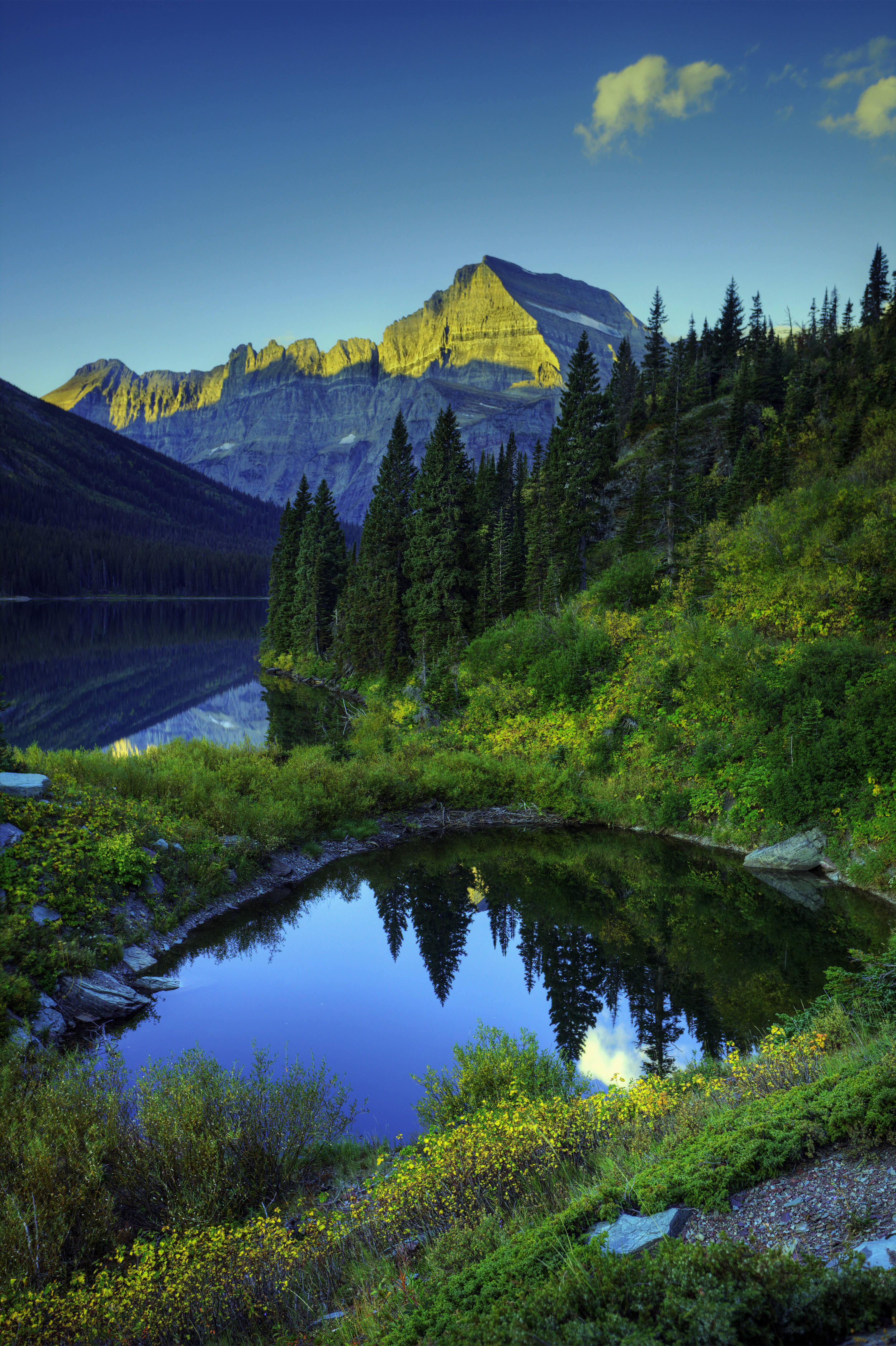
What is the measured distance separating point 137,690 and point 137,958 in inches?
1797

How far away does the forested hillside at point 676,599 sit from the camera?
77.5ft

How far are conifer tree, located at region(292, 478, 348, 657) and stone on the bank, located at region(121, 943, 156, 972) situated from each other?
4997 cm

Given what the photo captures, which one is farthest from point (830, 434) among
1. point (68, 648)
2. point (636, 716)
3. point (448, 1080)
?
point (68, 648)

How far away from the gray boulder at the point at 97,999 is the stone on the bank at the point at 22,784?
16.3 ft

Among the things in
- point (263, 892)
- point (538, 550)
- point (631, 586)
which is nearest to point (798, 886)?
point (263, 892)

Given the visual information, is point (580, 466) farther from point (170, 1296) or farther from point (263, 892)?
point (170, 1296)

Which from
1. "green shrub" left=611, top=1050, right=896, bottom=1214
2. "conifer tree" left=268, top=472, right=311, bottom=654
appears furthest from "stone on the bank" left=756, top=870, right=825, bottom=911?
"conifer tree" left=268, top=472, right=311, bottom=654

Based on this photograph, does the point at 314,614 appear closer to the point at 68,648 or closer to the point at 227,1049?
the point at 68,648

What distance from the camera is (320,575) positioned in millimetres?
65812

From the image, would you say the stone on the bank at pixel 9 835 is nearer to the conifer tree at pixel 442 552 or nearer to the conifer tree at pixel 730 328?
the conifer tree at pixel 442 552

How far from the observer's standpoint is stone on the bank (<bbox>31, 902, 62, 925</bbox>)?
14.1m

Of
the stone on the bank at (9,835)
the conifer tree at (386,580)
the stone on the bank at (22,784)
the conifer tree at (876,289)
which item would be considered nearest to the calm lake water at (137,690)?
the conifer tree at (386,580)

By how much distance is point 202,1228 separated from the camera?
24.0 feet

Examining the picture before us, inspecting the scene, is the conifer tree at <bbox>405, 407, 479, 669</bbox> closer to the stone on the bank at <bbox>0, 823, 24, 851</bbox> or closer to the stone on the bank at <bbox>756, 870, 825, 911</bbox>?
the stone on the bank at <bbox>756, 870, 825, 911</bbox>
